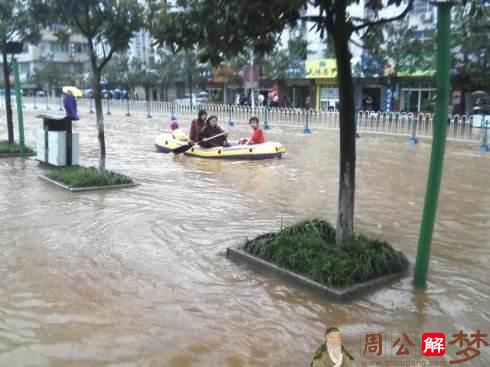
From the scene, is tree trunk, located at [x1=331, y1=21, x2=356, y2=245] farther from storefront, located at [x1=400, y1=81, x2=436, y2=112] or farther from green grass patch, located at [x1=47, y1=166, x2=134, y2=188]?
storefront, located at [x1=400, y1=81, x2=436, y2=112]

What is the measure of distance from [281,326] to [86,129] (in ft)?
65.5

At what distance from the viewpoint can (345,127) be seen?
5.42 meters

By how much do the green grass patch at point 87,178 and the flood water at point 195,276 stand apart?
346mm

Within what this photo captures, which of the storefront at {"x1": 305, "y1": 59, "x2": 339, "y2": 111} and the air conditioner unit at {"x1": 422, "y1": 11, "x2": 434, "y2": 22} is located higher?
the air conditioner unit at {"x1": 422, "y1": 11, "x2": 434, "y2": 22}

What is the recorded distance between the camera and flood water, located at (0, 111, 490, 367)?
407 cm

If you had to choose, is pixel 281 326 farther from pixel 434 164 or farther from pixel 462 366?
pixel 434 164

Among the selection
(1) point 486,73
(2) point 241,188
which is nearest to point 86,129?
(2) point 241,188

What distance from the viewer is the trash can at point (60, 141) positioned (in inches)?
434

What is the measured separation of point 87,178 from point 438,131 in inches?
256

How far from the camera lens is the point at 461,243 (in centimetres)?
667

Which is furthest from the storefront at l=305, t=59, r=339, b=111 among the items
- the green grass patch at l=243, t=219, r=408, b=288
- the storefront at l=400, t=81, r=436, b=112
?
the green grass patch at l=243, t=219, r=408, b=288

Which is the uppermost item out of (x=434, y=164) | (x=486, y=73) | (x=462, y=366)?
(x=486, y=73)

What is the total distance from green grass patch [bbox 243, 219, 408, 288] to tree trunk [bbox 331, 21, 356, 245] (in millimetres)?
241

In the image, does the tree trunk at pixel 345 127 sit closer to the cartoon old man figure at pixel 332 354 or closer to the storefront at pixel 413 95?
the cartoon old man figure at pixel 332 354
